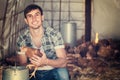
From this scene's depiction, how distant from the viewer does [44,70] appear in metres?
2.78

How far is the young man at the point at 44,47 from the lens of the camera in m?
2.75

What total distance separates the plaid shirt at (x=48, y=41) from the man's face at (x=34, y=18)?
11cm

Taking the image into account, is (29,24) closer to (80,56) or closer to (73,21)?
(80,56)

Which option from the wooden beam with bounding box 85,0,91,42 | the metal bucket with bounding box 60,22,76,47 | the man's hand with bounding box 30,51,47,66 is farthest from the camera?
the wooden beam with bounding box 85,0,91,42

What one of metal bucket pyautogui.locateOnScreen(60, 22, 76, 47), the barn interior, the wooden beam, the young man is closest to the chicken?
the young man

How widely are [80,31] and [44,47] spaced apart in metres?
1.31

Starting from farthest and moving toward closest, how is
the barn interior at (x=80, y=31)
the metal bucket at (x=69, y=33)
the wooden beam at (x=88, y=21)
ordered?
the wooden beam at (x=88, y=21) → the metal bucket at (x=69, y=33) → the barn interior at (x=80, y=31)

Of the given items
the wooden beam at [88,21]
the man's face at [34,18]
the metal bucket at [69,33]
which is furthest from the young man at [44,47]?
the wooden beam at [88,21]

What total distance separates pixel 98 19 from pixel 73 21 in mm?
440

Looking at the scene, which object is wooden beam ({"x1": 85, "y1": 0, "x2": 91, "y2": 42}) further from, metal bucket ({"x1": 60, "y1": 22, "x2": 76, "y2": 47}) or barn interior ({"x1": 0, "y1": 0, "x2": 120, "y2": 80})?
metal bucket ({"x1": 60, "y1": 22, "x2": 76, "y2": 47})

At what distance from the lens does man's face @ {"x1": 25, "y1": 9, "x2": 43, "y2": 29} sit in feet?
9.20

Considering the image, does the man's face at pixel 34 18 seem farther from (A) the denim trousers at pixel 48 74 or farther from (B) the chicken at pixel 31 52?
(A) the denim trousers at pixel 48 74

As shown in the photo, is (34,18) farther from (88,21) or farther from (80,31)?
(80,31)

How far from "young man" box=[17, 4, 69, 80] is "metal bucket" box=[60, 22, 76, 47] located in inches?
26.7
